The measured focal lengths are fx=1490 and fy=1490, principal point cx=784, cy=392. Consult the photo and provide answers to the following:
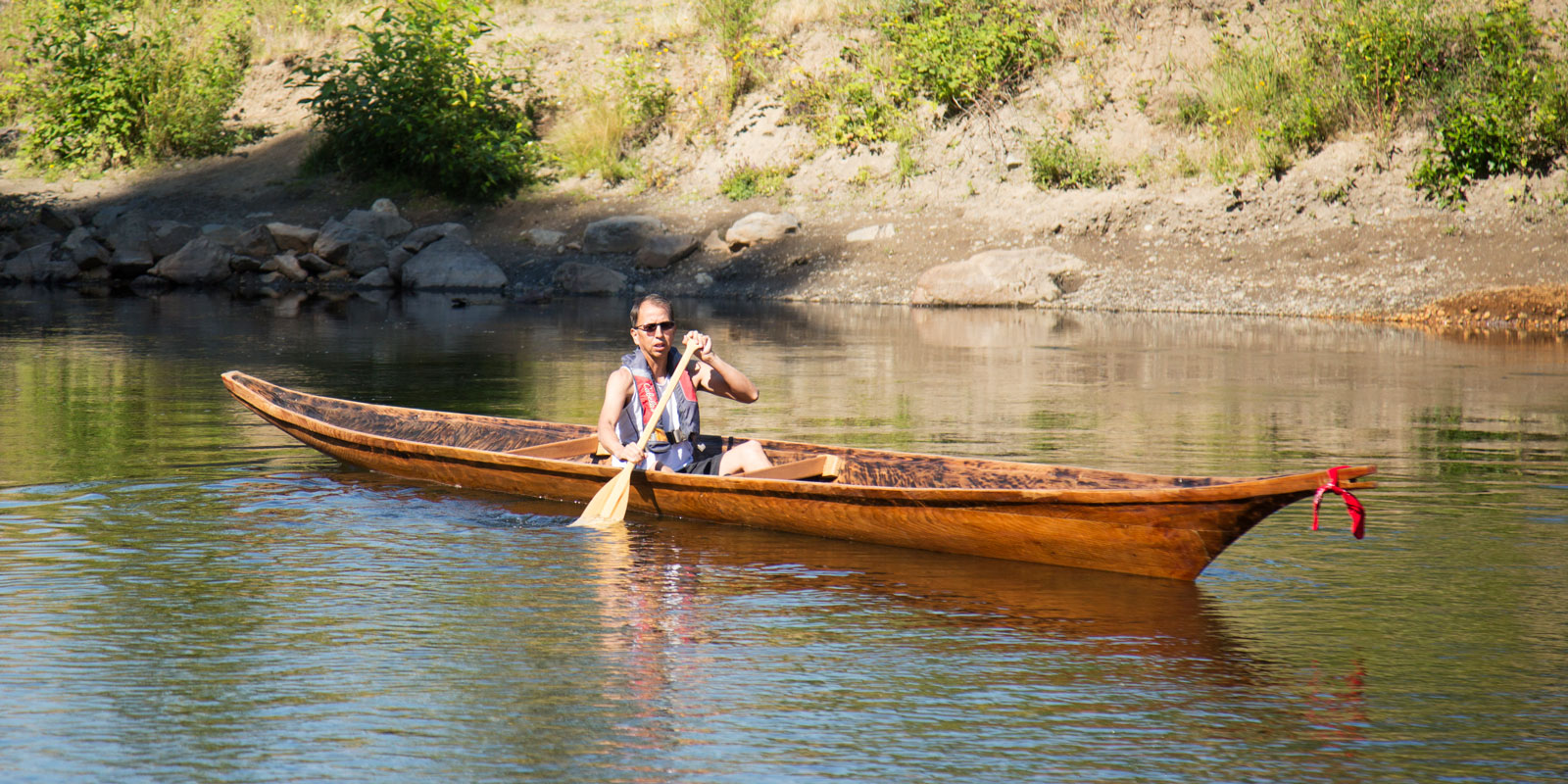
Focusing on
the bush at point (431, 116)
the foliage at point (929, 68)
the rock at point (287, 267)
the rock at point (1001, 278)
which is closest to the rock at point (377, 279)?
the rock at point (287, 267)

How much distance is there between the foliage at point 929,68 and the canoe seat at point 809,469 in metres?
16.9

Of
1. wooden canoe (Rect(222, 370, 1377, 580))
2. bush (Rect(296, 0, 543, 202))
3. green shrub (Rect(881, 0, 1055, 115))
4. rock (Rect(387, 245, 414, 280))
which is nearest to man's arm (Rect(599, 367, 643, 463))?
wooden canoe (Rect(222, 370, 1377, 580))

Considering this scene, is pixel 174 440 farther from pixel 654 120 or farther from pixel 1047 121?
pixel 654 120

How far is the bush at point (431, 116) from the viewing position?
82.9ft

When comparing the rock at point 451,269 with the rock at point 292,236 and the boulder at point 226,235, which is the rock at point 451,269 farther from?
the boulder at point 226,235

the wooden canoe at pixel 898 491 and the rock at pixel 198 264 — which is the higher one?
the rock at pixel 198 264

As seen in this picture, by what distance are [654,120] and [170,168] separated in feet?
31.2

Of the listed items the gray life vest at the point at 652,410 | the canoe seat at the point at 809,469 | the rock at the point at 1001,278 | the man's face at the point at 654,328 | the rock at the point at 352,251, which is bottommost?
the canoe seat at the point at 809,469

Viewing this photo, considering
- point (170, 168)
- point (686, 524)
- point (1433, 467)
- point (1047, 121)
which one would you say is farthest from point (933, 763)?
point (170, 168)

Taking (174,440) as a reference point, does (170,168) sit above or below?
above

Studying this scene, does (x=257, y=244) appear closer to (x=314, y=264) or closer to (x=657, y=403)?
(x=314, y=264)

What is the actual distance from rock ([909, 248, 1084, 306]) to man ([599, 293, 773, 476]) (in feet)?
43.5

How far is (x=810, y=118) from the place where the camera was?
2495cm

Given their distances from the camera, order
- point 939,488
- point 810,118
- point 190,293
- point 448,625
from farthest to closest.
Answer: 1. point 810,118
2. point 190,293
3. point 939,488
4. point 448,625
